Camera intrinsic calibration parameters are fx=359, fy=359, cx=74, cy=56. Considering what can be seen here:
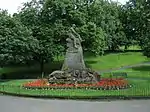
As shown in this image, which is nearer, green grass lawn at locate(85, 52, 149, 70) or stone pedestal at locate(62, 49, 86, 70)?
stone pedestal at locate(62, 49, 86, 70)

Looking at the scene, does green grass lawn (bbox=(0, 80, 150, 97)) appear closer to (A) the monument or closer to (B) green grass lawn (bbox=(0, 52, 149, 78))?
(A) the monument

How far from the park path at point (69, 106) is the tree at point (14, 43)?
14832 mm

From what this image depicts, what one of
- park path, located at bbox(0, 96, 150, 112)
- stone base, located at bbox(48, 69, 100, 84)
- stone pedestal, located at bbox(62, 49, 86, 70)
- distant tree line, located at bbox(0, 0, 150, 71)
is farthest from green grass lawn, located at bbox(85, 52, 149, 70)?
park path, located at bbox(0, 96, 150, 112)

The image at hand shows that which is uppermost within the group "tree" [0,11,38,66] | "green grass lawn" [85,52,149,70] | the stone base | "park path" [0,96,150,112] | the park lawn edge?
"tree" [0,11,38,66]

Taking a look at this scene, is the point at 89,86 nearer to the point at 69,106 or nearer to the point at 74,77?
the point at 74,77

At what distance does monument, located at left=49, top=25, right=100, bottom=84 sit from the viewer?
30891mm

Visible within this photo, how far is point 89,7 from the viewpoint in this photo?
53.6m

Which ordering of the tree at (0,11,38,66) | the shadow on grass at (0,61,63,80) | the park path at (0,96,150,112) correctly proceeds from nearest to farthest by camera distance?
1. the park path at (0,96,150,112)
2. the tree at (0,11,38,66)
3. the shadow on grass at (0,61,63,80)

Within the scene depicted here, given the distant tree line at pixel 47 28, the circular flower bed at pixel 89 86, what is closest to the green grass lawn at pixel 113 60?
the distant tree line at pixel 47 28

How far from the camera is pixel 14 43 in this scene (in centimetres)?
3934

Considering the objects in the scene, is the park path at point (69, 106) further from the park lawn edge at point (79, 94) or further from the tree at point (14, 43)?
the tree at point (14, 43)

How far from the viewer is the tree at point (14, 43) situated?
39.2 m

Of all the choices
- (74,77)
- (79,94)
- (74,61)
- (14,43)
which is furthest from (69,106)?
(14,43)

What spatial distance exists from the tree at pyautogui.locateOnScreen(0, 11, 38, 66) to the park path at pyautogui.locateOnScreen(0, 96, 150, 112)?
14.8m
